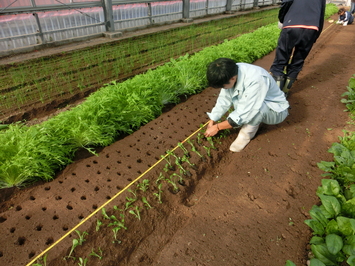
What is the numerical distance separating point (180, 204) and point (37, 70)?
4324 millimetres

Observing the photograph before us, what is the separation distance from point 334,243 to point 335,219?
0.31 meters

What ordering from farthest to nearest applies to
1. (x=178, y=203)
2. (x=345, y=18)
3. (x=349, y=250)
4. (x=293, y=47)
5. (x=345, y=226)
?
(x=345, y=18) < (x=293, y=47) < (x=178, y=203) < (x=345, y=226) < (x=349, y=250)

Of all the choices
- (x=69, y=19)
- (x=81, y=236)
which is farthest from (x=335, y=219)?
(x=69, y=19)

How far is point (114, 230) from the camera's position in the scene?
180 centimetres

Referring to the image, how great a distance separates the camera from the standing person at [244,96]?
2.12m

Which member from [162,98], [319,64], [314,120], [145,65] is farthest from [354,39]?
[162,98]

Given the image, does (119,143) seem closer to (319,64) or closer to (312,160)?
(312,160)

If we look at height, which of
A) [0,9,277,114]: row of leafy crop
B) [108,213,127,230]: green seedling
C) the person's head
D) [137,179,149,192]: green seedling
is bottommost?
[108,213,127,230]: green seedling

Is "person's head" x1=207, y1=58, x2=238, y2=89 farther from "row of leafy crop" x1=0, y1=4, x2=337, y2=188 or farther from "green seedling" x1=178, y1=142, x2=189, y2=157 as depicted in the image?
"row of leafy crop" x1=0, y1=4, x2=337, y2=188

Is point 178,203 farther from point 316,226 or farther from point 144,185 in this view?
point 316,226

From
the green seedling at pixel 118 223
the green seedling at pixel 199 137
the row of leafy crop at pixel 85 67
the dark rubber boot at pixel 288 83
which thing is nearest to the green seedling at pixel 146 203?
the green seedling at pixel 118 223

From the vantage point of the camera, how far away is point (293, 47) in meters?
3.47

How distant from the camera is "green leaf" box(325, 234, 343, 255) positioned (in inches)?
61.5

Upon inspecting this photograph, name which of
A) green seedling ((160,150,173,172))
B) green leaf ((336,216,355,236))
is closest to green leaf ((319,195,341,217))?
green leaf ((336,216,355,236))
